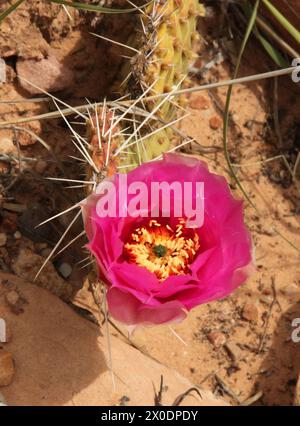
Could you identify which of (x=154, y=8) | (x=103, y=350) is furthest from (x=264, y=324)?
(x=154, y=8)

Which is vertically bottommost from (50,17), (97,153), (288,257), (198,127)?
(288,257)

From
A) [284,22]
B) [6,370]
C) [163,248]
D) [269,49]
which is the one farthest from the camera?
[269,49]

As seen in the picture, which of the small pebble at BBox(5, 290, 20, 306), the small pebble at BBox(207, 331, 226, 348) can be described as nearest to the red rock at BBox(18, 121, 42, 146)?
the small pebble at BBox(5, 290, 20, 306)

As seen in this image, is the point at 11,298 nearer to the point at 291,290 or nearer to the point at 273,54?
the point at 291,290

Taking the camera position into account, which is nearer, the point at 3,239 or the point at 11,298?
the point at 11,298

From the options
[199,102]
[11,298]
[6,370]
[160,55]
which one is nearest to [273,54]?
[199,102]

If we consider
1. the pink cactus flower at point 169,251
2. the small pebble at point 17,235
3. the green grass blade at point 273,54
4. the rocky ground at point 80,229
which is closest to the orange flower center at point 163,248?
the pink cactus flower at point 169,251

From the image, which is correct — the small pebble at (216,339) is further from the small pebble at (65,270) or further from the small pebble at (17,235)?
the small pebble at (17,235)

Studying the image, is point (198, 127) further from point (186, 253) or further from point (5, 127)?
point (186, 253)
